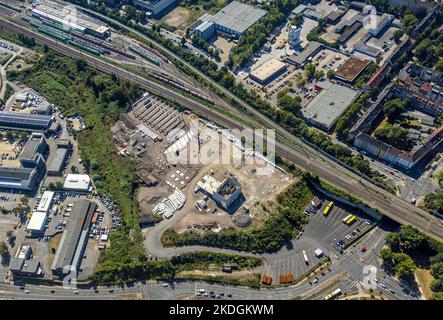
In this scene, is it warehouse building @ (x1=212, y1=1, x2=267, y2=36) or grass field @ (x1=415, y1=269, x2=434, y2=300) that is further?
warehouse building @ (x1=212, y1=1, x2=267, y2=36)

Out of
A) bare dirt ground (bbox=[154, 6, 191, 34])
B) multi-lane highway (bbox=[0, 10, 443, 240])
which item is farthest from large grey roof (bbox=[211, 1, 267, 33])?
multi-lane highway (bbox=[0, 10, 443, 240])

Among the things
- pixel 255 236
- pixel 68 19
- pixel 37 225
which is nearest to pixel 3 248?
pixel 37 225

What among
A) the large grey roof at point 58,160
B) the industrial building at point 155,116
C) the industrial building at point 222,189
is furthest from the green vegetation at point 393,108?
the large grey roof at point 58,160

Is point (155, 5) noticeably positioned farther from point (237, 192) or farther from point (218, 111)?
point (237, 192)

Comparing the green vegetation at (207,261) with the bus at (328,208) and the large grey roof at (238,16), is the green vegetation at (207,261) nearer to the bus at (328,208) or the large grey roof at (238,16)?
the bus at (328,208)

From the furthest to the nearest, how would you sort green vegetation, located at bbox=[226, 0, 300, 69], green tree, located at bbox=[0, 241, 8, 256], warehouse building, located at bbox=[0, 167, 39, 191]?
1. green vegetation, located at bbox=[226, 0, 300, 69]
2. warehouse building, located at bbox=[0, 167, 39, 191]
3. green tree, located at bbox=[0, 241, 8, 256]

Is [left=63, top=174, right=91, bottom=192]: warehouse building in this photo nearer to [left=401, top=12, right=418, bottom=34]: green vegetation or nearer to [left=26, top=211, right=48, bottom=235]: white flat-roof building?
[left=26, top=211, right=48, bottom=235]: white flat-roof building
